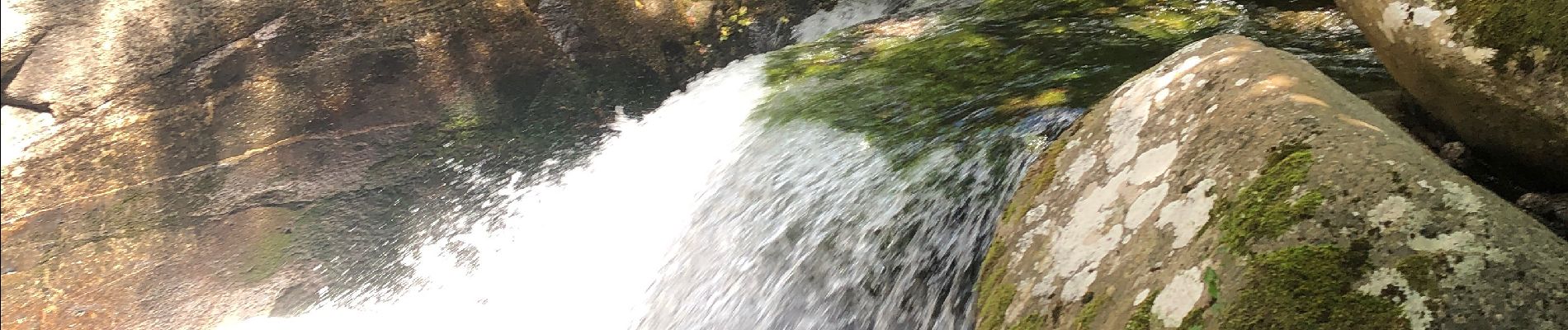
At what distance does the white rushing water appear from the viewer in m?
5.02

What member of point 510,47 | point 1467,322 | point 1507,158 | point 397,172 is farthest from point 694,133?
point 1467,322

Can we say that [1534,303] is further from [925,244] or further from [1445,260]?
[925,244]

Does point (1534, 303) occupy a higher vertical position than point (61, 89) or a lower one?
lower

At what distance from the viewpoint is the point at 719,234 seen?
4.43 metres

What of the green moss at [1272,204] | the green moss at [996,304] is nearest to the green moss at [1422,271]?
the green moss at [1272,204]

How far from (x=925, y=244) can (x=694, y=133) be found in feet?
9.47

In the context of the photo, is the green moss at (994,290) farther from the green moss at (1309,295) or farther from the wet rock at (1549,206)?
the wet rock at (1549,206)

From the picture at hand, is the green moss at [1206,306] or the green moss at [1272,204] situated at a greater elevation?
the green moss at [1272,204]

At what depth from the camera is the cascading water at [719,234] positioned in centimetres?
349

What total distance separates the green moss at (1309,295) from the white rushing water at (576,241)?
335 centimetres

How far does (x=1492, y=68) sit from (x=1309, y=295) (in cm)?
138

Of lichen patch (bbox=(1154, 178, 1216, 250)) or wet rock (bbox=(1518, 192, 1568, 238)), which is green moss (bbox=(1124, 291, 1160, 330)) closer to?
lichen patch (bbox=(1154, 178, 1216, 250))

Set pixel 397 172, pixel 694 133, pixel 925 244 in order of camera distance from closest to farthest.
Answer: pixel 925 244 → pixel 694 133 → pixel 397 172

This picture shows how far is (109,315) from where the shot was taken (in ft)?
20.4
